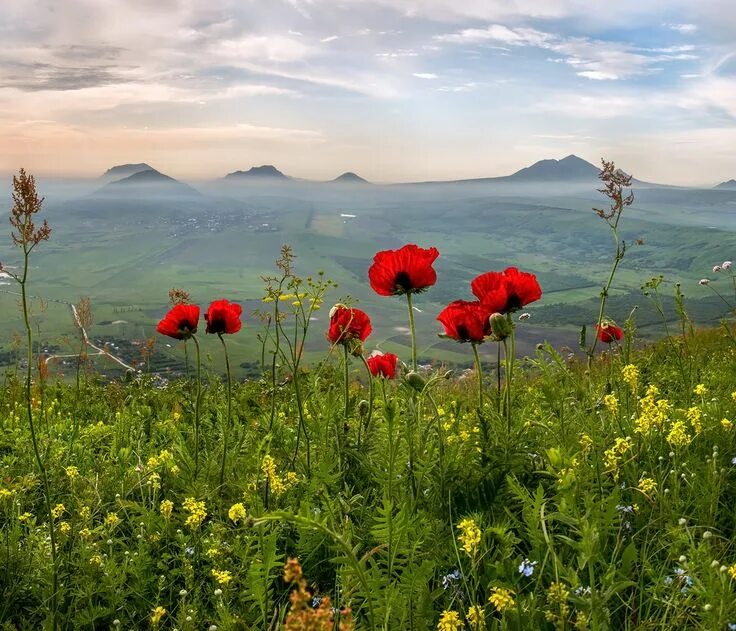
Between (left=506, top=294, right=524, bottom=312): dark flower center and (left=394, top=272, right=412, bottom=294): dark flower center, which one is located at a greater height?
(left=394, top=272, right=412, bottom=294): dark flower center

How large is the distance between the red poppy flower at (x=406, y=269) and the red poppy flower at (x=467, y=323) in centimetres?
18

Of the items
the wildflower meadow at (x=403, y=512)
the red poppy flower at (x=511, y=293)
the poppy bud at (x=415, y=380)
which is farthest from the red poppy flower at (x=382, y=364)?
the poppy bud at (x=415, y=380)

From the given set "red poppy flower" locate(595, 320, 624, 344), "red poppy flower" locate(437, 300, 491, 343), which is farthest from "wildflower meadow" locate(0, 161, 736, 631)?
"red poppy flower" locate(595, 320, 624, 344)

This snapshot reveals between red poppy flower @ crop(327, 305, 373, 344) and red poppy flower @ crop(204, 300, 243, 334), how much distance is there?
2.11 feet

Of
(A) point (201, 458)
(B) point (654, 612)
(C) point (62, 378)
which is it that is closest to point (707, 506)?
(B) point (654, 612)

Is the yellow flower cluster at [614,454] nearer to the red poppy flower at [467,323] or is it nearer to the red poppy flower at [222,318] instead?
the red poppy flower at [467,323]

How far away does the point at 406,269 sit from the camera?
10.2ft

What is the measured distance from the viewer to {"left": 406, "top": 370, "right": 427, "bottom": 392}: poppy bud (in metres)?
2.63

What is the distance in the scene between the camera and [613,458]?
8.86ft

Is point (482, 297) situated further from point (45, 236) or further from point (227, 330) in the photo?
point (45, 236)

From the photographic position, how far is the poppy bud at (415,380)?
8.64ft

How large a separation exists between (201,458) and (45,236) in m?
1.94

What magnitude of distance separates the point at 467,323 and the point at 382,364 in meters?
0.67

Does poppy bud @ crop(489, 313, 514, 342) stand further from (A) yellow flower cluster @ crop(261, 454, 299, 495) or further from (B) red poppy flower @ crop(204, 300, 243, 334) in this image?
(B) red poppy flower @ crop(204, 300, 243, 334)
